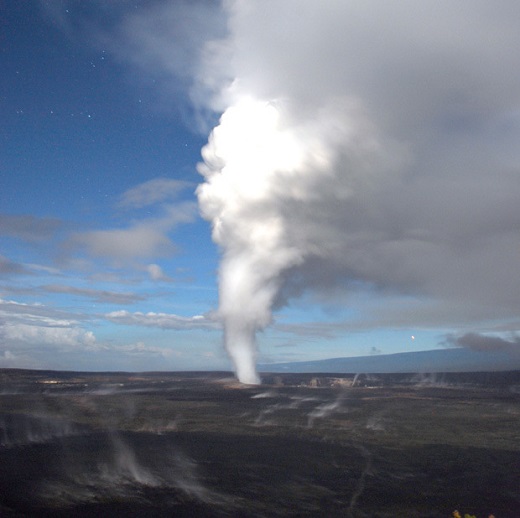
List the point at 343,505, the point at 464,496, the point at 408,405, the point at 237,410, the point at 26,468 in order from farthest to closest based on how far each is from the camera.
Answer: the point at 408,405
the point at 237,410
the point at 26,468
the point at 464,496
the point at 343,505

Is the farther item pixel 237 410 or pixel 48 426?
pixel 237 410

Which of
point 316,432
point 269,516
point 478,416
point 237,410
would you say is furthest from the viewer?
point 237,410

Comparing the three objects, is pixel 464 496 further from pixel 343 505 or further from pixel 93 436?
pixel 93 436

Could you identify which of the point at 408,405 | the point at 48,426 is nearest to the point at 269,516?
the point at 48,426

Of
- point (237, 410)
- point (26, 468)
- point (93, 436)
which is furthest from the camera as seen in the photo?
point (237, 410)

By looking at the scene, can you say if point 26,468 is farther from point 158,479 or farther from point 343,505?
point 343,505

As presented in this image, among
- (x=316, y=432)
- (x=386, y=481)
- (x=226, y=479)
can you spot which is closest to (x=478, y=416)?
(x=316, y=432)
